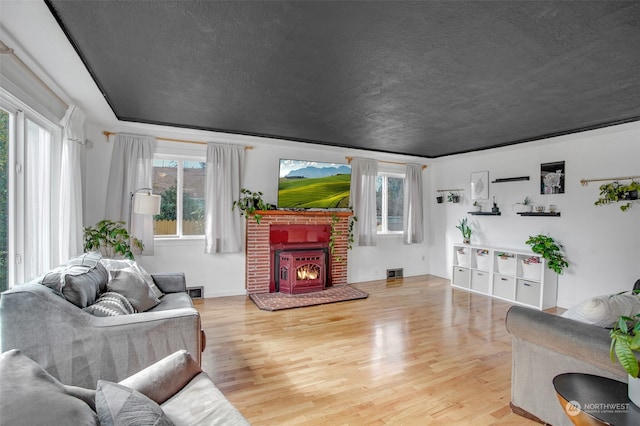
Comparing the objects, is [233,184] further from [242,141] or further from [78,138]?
[78,138]

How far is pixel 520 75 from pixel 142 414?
310 cm

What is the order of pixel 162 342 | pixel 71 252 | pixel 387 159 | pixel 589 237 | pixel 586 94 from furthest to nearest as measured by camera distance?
pixel 387 159 < pixel 589 237 < pixel 71 252 < pixel 586 94 < pixel 162 342

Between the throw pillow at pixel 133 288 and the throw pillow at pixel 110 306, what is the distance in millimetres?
90

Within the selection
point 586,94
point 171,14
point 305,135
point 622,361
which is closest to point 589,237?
point 586,94

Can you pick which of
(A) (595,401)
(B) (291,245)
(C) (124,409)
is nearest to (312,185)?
(B) (291,245)

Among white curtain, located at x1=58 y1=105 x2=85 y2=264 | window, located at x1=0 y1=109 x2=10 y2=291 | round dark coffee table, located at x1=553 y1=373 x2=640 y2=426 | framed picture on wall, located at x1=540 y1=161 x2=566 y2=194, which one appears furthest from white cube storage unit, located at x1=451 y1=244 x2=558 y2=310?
window, located at x1=0 y1=109 x2=10 y2=291

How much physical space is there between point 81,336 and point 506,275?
5191mm

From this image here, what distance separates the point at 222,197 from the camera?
459 centimetres

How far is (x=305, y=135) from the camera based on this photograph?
179 inches

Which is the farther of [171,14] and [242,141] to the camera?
[242,141]

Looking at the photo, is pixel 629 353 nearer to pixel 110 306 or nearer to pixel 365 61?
pixel 365 61

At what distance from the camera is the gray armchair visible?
1.70 meters

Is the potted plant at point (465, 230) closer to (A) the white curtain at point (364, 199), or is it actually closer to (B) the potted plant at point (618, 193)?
(A) the white curtain at point (364, 199)

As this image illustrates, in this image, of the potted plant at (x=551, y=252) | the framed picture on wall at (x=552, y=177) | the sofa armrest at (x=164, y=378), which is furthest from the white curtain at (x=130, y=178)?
the framed picture on wall at (x=552, y=177)
